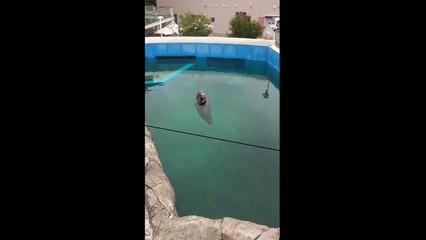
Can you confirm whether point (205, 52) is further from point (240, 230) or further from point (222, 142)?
point (240, 230)

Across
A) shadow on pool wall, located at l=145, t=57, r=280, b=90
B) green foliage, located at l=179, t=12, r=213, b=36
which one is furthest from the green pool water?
green foliage, located at l=179, t=12, r=213, b=36

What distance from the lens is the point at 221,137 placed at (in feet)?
26.9

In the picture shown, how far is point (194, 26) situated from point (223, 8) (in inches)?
184

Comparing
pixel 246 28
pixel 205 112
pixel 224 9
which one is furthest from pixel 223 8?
pixel 205 112

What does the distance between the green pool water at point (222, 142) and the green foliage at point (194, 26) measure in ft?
12.4

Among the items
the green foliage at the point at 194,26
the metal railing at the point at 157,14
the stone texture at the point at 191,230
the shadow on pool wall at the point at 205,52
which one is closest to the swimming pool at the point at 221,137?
the shadow on pool wall at the point at 205,52

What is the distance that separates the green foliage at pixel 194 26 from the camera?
1656 cm

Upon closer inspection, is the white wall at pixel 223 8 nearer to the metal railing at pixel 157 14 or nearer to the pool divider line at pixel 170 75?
the metal railing at pixel 157 14

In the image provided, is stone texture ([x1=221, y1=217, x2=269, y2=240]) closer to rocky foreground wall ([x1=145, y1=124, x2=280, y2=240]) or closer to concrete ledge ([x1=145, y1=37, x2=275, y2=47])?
rocky foreground wall ([x1=145, y1=124, x2=280, y2=240])
